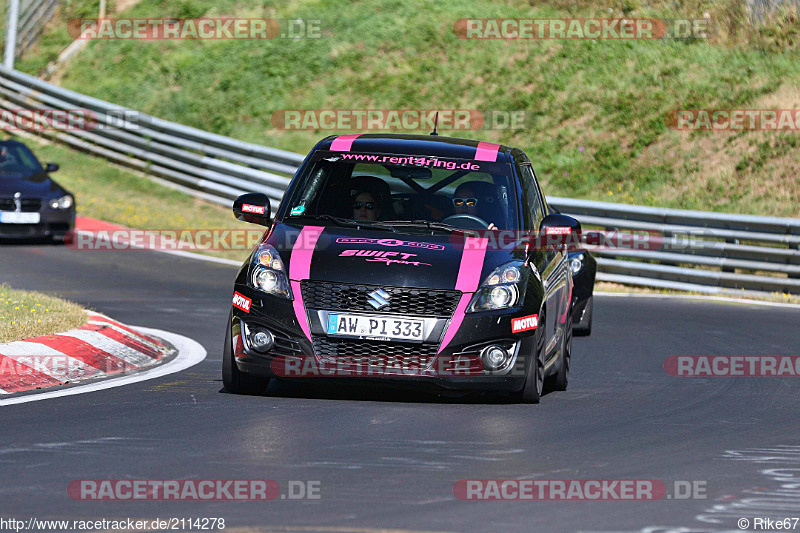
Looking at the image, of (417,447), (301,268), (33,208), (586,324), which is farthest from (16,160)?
(417,447)

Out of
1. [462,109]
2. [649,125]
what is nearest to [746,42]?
[649,125]

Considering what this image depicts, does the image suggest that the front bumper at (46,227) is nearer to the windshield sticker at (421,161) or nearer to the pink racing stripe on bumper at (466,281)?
the windshield sticker at (421,161)

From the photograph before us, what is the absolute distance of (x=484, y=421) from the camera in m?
8.20

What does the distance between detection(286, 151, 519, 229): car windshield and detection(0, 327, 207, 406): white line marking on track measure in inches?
58.3

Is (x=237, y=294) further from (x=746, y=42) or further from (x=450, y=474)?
(x=746, y=42)

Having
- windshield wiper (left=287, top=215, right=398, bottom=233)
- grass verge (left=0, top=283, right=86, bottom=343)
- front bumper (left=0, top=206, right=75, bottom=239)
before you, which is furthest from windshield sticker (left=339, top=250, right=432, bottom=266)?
front bumper (left=0, top=206, right=75, bottom=239)

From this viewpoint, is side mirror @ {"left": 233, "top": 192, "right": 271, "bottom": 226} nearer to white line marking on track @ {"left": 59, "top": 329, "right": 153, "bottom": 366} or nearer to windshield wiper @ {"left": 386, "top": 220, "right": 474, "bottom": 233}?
→ windshield wiper @ {"left": 386, "top": 220, "right": 474, "bottom": 233}

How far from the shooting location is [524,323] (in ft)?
28.5

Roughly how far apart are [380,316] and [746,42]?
19839 millimetres

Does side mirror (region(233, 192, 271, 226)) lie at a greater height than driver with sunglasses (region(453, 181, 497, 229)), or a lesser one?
lesser

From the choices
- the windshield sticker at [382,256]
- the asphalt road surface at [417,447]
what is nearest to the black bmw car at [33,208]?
the asphalt road surface at [417,447]

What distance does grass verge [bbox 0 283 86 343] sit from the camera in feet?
32.8

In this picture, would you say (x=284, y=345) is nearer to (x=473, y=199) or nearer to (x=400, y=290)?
(x=400, y=290)

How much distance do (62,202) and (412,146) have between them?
10.8 m
